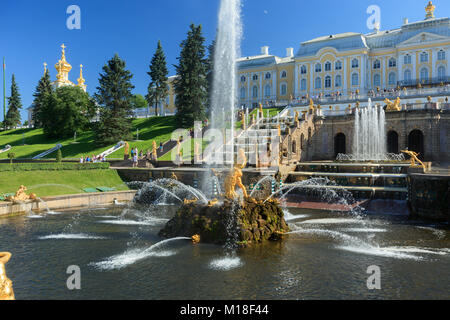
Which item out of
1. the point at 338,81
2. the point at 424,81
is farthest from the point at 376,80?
the point at 424,81

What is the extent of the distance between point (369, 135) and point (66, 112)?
1758 inches

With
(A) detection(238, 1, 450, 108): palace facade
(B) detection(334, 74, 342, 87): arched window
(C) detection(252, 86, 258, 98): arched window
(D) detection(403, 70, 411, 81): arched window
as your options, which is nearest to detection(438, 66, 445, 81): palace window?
(A) detection(238, 1, 450, 108): palace facade

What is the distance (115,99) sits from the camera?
52562 mm

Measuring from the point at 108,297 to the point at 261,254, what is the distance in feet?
18.1

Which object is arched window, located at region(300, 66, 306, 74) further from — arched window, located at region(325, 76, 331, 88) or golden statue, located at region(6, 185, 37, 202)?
golden statue, located at region(6, 185, 37, 202)

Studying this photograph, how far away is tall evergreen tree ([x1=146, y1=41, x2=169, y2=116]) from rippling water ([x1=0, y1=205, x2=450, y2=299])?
48917mm

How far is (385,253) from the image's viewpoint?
12430mm

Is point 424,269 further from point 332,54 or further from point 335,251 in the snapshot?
point 332,54

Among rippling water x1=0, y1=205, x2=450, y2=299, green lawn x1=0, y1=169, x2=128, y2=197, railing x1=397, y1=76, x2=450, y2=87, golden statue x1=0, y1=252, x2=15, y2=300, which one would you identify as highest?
A: railing x1=397, y1=76, x2=450, y2=87

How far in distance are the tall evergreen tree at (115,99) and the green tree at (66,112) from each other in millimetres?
4507

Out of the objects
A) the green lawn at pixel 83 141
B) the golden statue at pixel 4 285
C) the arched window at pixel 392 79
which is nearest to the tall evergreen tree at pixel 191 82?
the green lawn at pixel 83 141

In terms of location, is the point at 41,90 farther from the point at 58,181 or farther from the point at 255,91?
the point at 58,181

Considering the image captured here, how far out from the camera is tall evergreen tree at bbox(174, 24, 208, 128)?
50.1 metres
